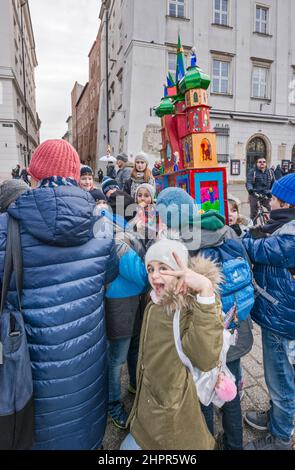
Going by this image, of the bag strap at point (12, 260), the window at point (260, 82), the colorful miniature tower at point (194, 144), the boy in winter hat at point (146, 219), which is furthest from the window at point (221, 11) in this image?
the bag strap at point (12, 260)

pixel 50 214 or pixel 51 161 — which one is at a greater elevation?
pixel 51 161

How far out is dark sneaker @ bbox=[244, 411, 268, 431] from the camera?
2118 mm

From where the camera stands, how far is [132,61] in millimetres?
13852

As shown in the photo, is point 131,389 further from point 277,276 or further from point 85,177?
point 85,177

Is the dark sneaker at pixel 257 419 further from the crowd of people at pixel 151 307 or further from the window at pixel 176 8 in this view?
the window at pixel 176 8

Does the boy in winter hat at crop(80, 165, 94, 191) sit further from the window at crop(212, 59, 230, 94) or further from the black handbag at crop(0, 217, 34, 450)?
the window at crop(212, 59, 230, 94)

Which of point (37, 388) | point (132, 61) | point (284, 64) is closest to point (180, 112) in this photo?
point (37, 388)

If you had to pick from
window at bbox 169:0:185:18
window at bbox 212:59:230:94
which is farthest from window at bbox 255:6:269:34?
window at bbox 169:0:185:18

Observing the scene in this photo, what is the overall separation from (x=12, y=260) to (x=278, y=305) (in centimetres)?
155

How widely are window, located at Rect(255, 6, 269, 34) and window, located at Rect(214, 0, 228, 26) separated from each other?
214cm

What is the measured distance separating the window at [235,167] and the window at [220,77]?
3866 mm

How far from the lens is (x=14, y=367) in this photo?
1264 millimetres

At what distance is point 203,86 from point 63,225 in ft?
12.5

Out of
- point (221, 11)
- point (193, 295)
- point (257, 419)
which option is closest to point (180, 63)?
point (193, 295)
